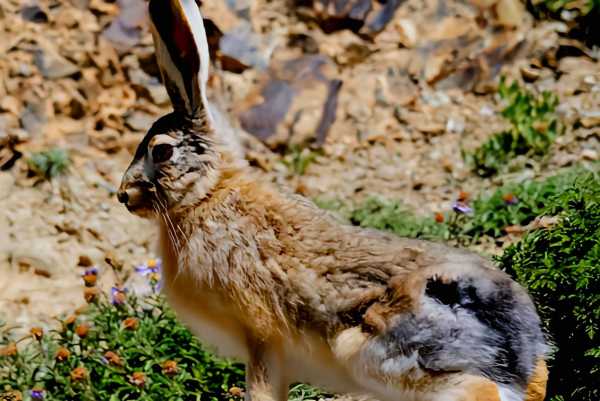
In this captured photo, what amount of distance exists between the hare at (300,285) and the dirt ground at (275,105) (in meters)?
2.55

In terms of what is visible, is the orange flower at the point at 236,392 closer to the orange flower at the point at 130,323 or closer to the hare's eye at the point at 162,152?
the orange flower at the point at 130,323

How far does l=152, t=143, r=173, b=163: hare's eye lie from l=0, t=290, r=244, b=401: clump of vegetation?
1203 millimetres

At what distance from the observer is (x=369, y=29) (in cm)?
897

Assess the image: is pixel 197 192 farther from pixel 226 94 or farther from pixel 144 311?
pixel 226 94

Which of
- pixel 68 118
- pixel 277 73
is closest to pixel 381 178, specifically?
pixel 277 73

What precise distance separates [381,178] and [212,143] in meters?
3.62

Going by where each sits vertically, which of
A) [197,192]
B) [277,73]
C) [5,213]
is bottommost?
[5,213]

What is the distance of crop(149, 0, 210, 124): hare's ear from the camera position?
177 inches

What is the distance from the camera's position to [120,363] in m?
5.39

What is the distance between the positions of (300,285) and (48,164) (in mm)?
4014

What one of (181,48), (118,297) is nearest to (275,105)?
(118,297)

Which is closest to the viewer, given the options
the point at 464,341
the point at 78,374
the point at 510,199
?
the point at 464,341

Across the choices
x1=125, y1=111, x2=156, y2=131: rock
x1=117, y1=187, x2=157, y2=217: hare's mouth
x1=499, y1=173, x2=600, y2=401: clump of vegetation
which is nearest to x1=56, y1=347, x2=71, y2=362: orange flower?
x1=117, y1=187, x2=157, y2=217: hare's mouth

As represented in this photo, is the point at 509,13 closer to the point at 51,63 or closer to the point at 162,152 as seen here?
the point at 51,63
